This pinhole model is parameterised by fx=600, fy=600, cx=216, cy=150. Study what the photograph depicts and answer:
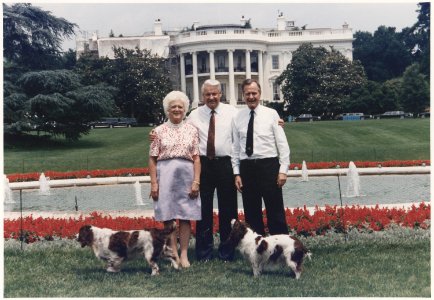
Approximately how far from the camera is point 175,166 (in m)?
6.34

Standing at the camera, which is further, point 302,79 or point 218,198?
point 302,79

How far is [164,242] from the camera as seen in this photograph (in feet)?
20.7

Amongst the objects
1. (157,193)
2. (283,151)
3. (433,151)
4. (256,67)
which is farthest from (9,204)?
(256,67)

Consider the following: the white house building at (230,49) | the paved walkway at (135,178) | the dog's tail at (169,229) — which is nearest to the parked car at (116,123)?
the white house building at (230,49)

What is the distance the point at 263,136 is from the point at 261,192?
0.63 metres

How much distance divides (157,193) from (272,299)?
178 cm

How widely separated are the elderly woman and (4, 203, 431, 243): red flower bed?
173 centimetres

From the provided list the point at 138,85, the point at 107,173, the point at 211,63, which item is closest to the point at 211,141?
the point at 107,173

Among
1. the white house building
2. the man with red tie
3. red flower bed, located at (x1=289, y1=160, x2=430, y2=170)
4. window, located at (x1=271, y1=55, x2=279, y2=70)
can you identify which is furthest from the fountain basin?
window, located at (x1=271, y1=55, x2=279, y2=70)

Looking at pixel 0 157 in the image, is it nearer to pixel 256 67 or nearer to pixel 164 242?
pixel 164 242

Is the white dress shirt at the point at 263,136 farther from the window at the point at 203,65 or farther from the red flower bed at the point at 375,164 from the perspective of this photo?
the window at the point at 203,65

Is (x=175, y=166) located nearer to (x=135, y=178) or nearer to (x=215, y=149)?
(x=215, y=149)

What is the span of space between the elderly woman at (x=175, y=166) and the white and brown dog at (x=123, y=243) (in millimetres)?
246

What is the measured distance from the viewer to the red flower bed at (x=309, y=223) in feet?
26.1
